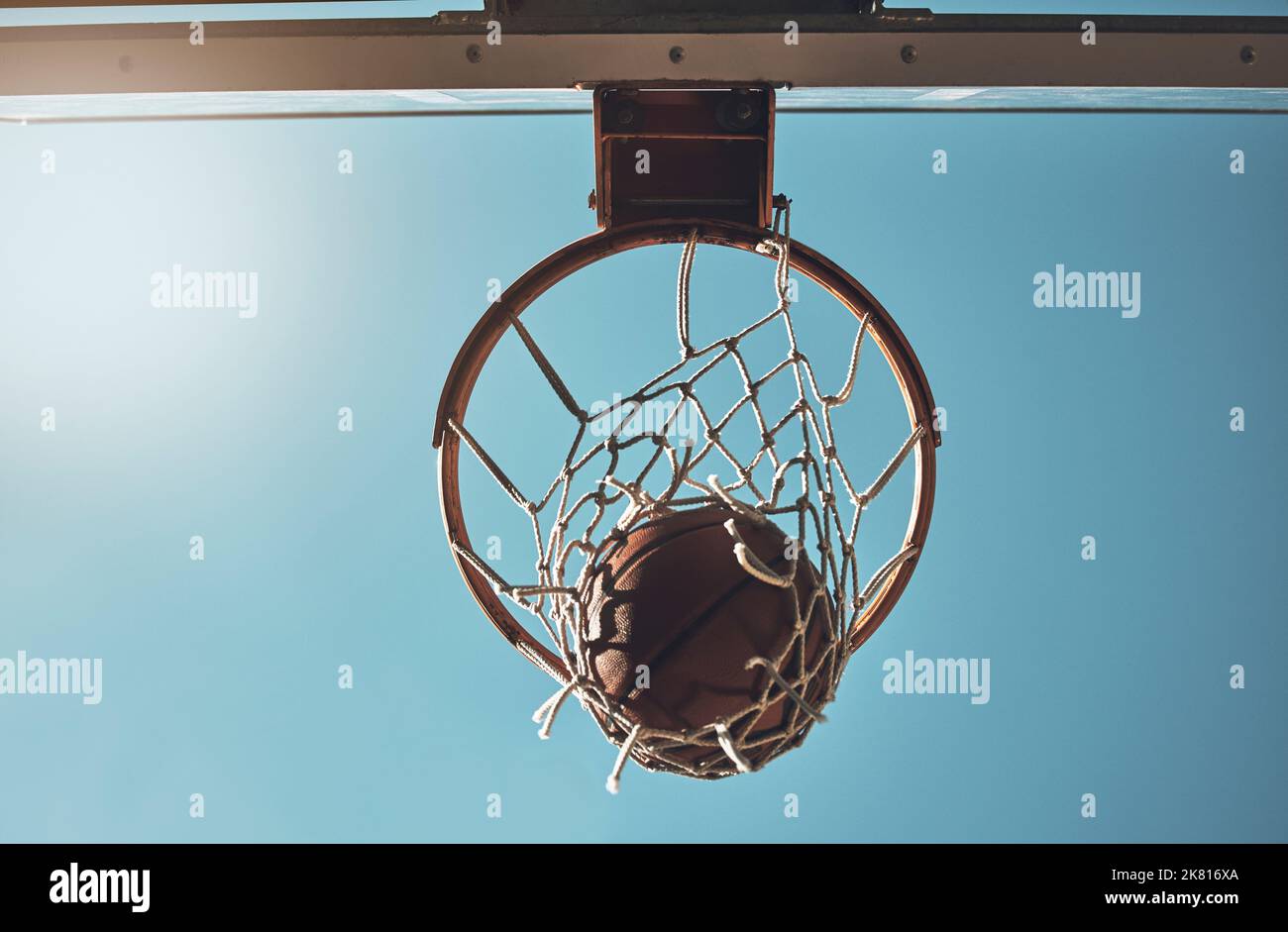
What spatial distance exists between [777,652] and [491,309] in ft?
2.06

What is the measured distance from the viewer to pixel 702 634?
1245mm

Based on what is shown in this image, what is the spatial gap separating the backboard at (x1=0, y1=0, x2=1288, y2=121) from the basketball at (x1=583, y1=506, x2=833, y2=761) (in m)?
0.66

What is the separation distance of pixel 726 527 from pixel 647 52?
0.66 m

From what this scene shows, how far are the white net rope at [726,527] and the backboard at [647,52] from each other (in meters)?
0.25

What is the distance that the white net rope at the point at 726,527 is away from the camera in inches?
49.9

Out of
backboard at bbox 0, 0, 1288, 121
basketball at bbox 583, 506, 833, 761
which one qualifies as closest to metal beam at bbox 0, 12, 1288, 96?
backboard at bbox 0, 0, 1288, 121

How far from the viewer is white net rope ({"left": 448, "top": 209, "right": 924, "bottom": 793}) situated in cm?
127

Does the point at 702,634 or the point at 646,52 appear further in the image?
the point at 646,52

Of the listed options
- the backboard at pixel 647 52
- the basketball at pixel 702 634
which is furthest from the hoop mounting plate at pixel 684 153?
the basketball at pixel 702 634

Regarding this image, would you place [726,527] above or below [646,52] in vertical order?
below

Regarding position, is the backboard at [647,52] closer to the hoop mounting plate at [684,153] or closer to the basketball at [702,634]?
the hoop mounting plate at [684,153]

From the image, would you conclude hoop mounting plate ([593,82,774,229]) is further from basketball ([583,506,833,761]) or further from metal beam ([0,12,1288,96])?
basketball ([583,506,833,761])

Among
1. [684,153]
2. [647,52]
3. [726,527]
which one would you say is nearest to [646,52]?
[647,52]

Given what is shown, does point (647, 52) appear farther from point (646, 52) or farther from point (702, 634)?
Result: point (702, 634)
